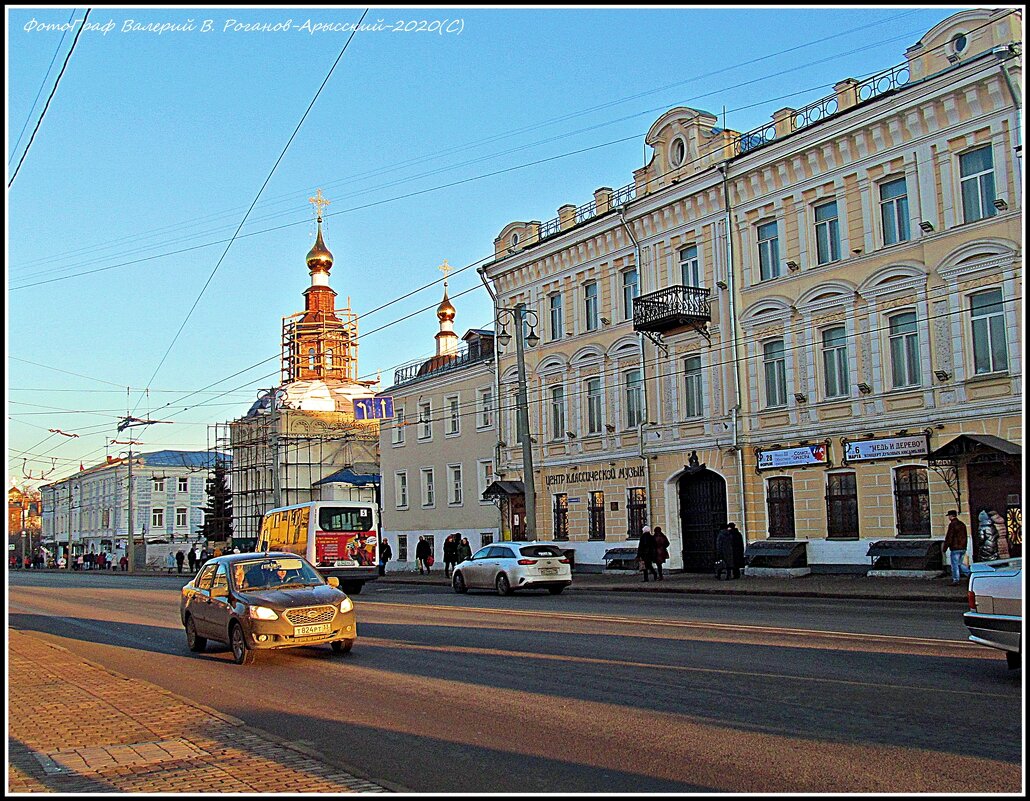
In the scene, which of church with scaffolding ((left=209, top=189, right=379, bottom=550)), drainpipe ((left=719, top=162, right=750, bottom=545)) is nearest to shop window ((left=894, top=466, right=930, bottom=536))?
drainpipe ((left=719, top=162, right=750, bottom=545))

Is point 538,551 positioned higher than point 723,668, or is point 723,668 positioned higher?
point 538,551

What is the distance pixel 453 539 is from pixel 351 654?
89.3ft

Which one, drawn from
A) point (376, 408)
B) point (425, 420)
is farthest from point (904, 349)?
point (376, 408)

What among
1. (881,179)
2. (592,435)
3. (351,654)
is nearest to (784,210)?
(881,179)

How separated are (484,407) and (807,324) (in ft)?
63.1

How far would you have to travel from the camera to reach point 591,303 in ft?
131

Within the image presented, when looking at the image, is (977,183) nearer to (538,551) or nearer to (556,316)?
(538,551)

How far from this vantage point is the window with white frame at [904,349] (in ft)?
90.9

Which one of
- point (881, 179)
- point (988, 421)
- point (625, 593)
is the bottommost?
point (625, 593)

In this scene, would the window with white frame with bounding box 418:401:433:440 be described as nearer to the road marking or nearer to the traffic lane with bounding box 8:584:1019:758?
the road marking

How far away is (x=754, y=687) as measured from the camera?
10.2 metres

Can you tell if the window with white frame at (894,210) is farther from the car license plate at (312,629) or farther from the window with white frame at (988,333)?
the car license plate at (312,629)

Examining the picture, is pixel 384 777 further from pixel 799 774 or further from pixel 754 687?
pixel 754 687

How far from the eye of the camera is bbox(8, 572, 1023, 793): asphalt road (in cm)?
700
